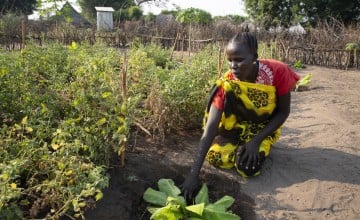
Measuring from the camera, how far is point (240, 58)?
2.70 metres

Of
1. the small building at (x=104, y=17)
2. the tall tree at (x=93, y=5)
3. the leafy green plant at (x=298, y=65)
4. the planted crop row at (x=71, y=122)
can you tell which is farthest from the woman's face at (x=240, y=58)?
the tall tree at (x=93, y=5)

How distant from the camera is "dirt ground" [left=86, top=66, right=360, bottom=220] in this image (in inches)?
102

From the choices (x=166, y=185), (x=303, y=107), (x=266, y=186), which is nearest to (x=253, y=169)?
(x=266, y=186)

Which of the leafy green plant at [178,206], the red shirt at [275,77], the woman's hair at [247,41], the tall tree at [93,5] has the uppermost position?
the tall tree at [93,5]

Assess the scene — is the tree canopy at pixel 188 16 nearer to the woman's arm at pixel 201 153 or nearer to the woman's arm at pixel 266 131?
the woman's arm at pixel 266 131

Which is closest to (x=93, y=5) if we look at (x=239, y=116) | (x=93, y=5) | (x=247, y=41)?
(x=93, y=5)

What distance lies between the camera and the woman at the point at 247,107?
2.75 m

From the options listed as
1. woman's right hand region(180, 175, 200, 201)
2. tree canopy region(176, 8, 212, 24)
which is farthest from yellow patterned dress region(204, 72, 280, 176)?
tree canopy region(176, 8, 212, 24)

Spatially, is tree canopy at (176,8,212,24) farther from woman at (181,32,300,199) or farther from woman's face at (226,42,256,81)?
woman's face at (226,42,256,81)

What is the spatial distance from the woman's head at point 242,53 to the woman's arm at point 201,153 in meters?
0.35

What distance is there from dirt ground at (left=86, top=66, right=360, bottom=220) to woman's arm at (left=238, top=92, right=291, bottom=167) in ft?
0.62

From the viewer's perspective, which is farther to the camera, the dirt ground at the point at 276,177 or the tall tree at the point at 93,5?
the tall tree at the point at 93,5

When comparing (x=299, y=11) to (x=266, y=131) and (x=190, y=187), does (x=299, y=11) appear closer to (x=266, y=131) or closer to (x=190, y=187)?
(x=266, y=131)

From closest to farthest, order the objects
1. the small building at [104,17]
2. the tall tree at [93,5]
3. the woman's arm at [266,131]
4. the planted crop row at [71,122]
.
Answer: the planted crop row at [71,122] → the woman's arm at [266,131] → the small building at [104,17] → the tall tree at [93,5]
